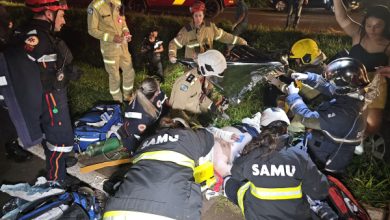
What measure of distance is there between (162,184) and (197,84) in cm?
211

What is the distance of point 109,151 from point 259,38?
13.4ft

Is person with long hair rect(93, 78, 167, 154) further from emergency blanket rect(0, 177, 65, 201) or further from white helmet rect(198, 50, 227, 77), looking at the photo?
emergency blanket rect(0, 177, 65, 201)

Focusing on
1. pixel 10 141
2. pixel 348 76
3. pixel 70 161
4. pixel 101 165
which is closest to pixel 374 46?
pixel 348 76

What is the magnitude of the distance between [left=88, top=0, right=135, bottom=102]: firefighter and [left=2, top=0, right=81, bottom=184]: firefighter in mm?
1498

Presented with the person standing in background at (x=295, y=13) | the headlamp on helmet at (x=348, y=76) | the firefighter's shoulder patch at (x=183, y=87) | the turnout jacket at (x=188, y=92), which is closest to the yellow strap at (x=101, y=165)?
the turnout jacket at (x=188, y=92)

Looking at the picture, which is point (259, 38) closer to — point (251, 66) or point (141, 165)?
point (251, 66)

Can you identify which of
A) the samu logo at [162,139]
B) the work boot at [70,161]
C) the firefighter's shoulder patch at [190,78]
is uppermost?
the samu logo at [162,139]

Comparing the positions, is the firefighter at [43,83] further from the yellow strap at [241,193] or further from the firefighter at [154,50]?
the firefighter at [154,50]

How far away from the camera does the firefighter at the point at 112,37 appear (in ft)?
17.0

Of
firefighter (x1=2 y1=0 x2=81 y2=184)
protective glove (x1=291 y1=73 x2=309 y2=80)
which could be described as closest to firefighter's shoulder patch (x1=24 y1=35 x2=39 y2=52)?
firefighter (x1=2 y1=0 x2=81 y2=184)

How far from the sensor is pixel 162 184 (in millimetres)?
2275

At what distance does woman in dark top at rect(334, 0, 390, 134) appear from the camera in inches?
144

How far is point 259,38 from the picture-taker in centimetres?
691

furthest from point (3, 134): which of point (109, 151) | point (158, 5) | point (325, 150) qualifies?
point (158, 5)
